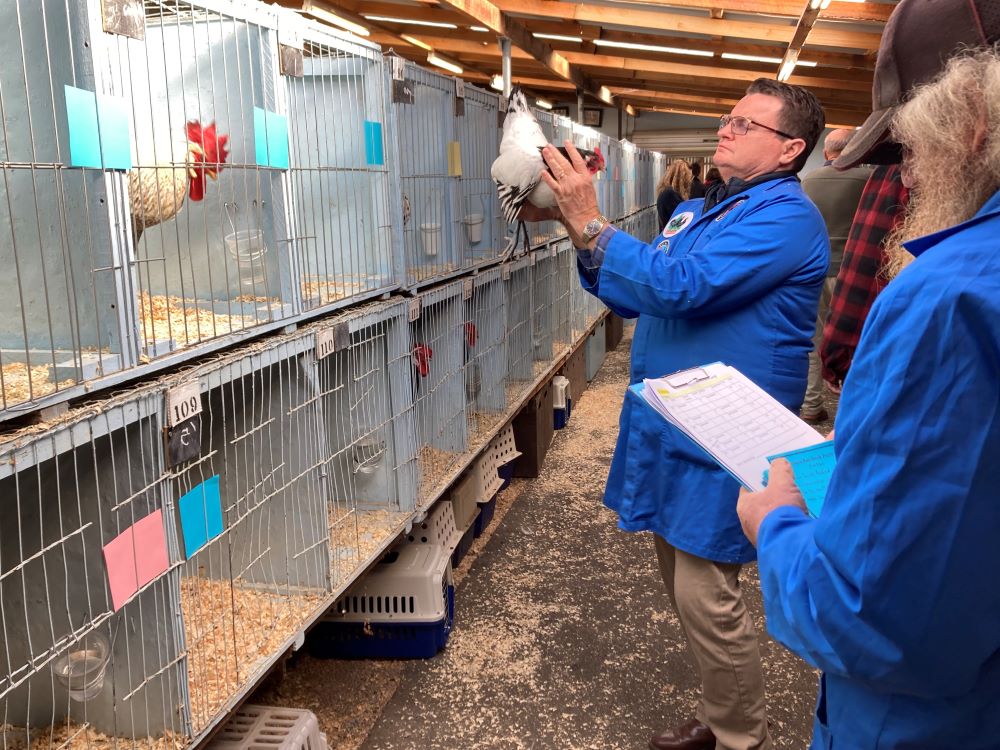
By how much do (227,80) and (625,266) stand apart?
101 centimetres

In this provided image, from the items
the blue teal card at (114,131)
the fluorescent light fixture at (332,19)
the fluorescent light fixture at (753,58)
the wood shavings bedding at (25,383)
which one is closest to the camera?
the wood shavings bedding at (25,383)

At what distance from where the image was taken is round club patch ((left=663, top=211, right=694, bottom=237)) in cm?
234

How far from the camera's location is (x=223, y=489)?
7.40 ft

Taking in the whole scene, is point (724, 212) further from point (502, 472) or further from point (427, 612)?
point (502, 472)

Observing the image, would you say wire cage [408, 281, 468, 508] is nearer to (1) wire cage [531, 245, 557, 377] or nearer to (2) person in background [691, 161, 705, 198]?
(1) wire cage [531, 245, 557, 377]

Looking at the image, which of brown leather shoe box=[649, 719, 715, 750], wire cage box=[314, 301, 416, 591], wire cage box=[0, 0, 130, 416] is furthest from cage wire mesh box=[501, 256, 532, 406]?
wire cage box=[0, 0, 130, 416]

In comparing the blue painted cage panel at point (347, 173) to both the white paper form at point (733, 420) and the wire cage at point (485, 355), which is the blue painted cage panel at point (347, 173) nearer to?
the wire cage at point (485, 355)

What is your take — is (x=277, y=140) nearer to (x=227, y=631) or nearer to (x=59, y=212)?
(x=59, y=212)

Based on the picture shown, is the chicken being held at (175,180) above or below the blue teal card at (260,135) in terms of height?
below

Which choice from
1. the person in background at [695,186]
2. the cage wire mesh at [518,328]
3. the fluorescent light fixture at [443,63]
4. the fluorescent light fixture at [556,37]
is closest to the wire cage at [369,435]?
the cage wire mesh at [518,328]

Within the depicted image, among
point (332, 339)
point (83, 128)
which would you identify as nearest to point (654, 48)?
point (332, 339)

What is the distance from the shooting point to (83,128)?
129 centimetres

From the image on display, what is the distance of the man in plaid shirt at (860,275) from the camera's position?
Answer: 291cm

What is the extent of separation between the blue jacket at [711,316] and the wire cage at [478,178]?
48.1 inches
